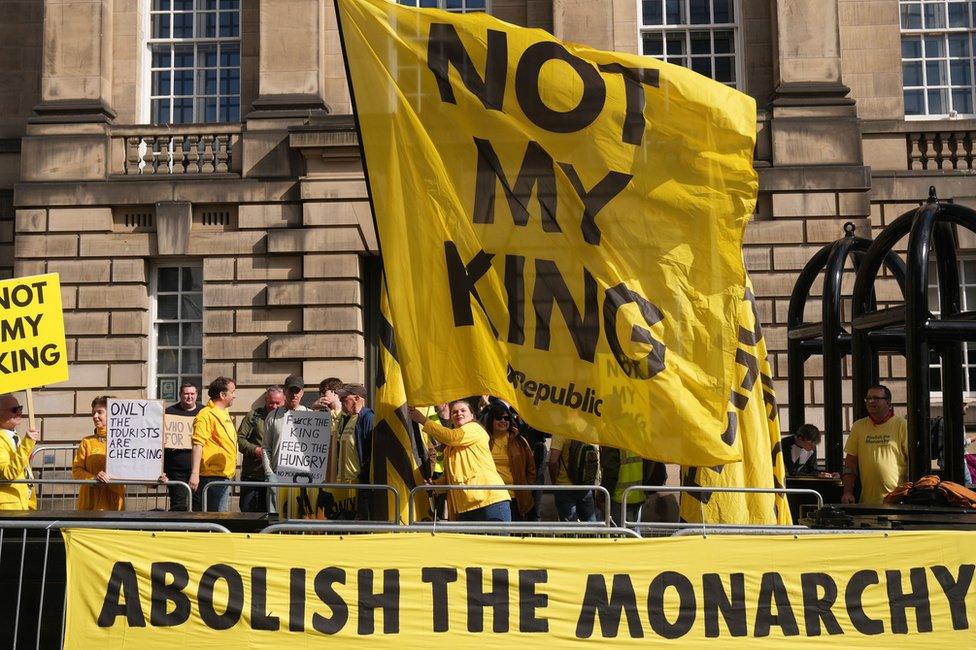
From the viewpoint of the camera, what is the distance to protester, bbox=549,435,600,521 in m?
11.4

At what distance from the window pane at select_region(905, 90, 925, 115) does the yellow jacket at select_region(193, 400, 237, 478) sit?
47.6 ft

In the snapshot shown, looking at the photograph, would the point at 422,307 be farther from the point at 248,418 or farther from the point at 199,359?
the point at 199,359

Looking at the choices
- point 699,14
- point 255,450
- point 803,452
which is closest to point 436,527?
point 255,450

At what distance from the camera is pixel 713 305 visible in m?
7.53

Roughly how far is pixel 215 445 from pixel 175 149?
Answer: 993 cm

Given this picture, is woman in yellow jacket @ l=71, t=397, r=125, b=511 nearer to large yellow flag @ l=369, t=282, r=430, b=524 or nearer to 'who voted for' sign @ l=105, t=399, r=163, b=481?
'who voted for' sign @ l=105, t=399, r=163, b=481

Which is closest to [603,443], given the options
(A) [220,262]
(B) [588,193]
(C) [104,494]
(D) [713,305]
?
(D) [713,305]

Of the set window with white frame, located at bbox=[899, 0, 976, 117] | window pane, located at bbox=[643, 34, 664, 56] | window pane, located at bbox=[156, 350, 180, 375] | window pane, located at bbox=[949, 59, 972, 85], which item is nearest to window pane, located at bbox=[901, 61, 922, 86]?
window with white frame, located at bbox=[899, 0, 976, 117]

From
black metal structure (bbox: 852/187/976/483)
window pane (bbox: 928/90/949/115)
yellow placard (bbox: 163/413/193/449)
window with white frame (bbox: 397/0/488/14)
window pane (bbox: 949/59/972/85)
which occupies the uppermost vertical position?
window with white frame (bbox: 397/0/488/14)

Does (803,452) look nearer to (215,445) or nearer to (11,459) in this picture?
(215,445)

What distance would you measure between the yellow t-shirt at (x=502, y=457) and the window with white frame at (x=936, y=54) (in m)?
13.4

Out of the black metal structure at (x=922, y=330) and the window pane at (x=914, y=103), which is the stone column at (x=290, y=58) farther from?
the black metal structure at (x=922, y=330)

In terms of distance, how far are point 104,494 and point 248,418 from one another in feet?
6.02

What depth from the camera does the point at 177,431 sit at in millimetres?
12242
